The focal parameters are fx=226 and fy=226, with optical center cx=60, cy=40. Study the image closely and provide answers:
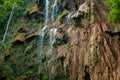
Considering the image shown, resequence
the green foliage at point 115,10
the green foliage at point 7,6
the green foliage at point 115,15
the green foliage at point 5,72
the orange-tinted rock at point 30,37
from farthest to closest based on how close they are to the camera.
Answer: the green foliage at point 7,6, the orange-tinted rock at point 30,37, the green foliage at point 5,72, the green foliage at point 115,15, the green foliage at point 115,10

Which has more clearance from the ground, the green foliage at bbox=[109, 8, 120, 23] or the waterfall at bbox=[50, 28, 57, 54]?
the green foliage at bbox=[109, 8, 120, 23]

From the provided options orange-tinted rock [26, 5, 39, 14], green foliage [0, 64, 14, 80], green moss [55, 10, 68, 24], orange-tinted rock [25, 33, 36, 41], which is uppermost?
orange-tinted rock [26, 5, 39, 14]

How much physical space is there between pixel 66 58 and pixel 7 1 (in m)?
10.9

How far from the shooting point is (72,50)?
17453 millimetres

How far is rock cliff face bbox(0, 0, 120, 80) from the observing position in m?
16.1

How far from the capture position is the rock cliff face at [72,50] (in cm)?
Result: 1614

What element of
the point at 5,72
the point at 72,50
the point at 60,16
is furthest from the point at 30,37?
the point at 72,50

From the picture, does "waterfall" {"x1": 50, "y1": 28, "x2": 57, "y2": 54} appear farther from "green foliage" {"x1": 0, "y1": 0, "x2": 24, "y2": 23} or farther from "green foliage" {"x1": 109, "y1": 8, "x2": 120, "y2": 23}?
"green foliage" {"x1": 0, "y1": 0, "x2": 24, "y2": 23}

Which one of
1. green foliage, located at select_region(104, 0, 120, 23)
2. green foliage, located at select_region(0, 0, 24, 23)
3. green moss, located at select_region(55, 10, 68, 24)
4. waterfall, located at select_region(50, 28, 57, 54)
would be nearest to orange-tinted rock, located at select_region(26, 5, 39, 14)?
green foliage, located at select_region(0, 0, 24, 23)

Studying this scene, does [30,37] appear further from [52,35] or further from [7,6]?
[7,6]

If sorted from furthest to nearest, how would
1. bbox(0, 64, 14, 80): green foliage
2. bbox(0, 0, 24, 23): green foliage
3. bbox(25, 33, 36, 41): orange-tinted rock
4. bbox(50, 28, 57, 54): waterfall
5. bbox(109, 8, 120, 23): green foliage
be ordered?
bbox(0, 0, 24, 23): green foliage → bbox(25, 33, 36, 41): orange-tinted rock → bbox(50, 28, 57, 54): waterfall → bbox(0, 64, 14, 80): green foliage → bbox(109, 8, 120, 23): green foliage

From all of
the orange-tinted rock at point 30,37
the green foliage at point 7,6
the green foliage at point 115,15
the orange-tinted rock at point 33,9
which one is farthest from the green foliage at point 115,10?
the green foliage at point 7,6

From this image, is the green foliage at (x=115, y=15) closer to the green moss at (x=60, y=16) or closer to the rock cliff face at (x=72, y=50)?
the rock cliff face at (x=72, y=50)

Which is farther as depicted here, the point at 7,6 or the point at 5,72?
the point at 7,6
